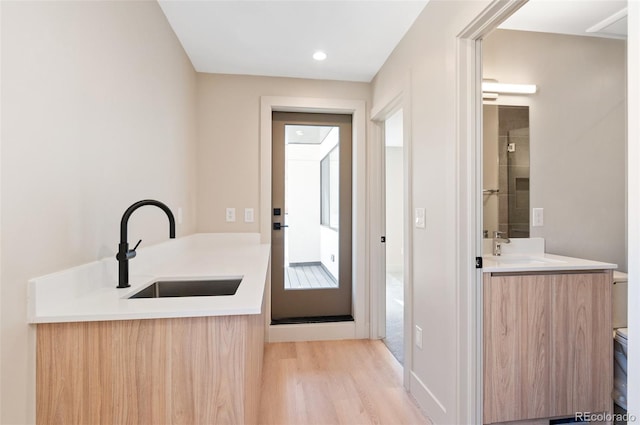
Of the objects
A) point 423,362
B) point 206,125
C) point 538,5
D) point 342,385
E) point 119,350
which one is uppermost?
point 538,5

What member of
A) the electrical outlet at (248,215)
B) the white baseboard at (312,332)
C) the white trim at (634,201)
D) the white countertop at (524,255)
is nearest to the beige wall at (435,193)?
the white countertop at (524,255)

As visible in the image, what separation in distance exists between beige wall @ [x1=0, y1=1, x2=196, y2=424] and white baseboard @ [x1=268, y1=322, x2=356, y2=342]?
147cm

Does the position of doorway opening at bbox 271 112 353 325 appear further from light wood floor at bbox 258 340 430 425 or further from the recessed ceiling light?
the recessed ceiling light

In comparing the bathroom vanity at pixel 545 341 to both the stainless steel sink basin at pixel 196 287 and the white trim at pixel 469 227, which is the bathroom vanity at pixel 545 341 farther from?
the stainless steel sink basin at pixel 196 287

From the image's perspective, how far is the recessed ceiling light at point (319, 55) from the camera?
240 centimetres

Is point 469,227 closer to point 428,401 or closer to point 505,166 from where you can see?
point 505,166

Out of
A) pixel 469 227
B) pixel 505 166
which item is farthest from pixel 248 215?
pixel 505 166

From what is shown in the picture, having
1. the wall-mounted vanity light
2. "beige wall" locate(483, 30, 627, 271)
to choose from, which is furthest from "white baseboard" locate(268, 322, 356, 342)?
the wall-mounted vanity light

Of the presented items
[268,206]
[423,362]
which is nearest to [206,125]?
[268,206]

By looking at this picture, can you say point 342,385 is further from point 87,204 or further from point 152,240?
point 87,204

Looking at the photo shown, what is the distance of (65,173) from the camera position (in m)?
1.05

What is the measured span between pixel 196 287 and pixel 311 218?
5.57 feet

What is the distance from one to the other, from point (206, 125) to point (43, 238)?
2.00 meters

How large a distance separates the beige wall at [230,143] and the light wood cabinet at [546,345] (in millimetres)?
1993
